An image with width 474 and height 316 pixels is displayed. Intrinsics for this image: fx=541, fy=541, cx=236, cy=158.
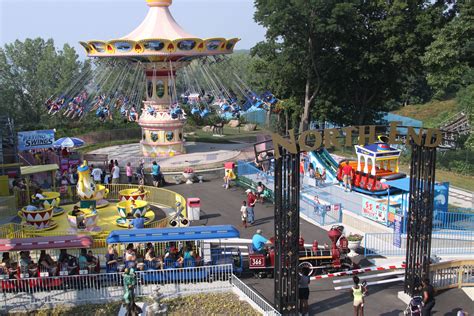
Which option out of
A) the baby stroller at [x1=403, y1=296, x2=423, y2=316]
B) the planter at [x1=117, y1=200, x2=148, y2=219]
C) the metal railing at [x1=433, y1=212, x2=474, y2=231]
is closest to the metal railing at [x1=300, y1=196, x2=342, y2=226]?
the metal railing at [x1=433, y1=212, x2=474, y2=231]

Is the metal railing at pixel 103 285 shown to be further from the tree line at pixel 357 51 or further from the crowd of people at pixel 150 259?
the tree line at pixel 357 51

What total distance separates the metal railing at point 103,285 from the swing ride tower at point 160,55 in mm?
15741

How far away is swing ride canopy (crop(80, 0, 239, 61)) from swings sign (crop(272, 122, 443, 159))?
16614 mm

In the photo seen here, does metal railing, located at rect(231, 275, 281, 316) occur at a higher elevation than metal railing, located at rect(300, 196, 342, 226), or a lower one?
lower

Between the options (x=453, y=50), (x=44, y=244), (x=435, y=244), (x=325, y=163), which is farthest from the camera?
(x=453, y=50)

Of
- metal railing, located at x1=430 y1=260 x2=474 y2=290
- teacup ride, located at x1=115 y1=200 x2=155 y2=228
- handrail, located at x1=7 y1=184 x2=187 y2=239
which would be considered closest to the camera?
metal railing, located at x1=430 y1=260 x2=474 y2=290

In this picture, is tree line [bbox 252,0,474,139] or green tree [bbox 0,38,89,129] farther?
Answer: green tree [bbox 0,38,89,129]

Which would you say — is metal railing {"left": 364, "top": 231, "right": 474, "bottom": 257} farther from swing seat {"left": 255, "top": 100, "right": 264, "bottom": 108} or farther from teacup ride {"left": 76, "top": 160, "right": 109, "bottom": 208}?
swing seat {"left": 255, "top": 100, "right": 264, "bottom": 108}

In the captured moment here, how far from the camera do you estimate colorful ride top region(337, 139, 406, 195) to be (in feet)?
74.1

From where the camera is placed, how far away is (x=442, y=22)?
32312 mm

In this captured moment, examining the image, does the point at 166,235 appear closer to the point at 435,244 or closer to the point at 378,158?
the point at 435,244

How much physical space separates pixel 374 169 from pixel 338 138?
35.7ft

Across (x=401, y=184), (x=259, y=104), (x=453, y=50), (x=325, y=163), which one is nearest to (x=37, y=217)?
(x=401, y=184)

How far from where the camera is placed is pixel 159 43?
2731 centimetres
